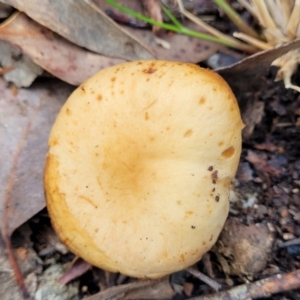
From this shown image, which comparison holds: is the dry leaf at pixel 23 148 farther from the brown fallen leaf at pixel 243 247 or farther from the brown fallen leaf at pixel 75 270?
the brown fallen leaf at pixel 243 247

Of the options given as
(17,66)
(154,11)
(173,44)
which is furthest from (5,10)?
(173,44)

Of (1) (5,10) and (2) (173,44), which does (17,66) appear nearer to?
(1) (5,10)

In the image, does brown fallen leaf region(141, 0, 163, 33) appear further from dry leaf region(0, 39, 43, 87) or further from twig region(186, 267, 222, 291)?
twig region(186, 267, 222, 291)

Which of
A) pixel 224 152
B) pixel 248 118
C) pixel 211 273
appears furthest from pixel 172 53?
pixel 211 273

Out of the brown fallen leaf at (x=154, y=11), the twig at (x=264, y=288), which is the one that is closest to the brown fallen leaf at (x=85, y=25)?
the brown fallen leaf at (x=154, y=11)

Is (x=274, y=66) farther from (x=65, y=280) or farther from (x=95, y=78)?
(x=65, y=280)
